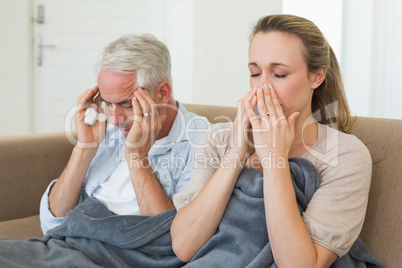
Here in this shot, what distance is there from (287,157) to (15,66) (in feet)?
10.8

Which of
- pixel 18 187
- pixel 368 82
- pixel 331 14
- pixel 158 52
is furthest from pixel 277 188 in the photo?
pixel 331 14

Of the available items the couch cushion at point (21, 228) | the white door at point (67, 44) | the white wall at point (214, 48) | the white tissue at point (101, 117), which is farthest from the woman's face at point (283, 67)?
the white door at point (67, 44)

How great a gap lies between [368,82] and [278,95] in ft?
9.19

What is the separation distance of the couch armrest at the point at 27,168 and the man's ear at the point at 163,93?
0.60 meters

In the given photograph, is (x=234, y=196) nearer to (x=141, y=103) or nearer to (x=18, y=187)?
(x=141, y=103)

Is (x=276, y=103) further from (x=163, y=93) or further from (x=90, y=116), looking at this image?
(x=90, y=116)

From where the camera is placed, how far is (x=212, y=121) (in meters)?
2.07

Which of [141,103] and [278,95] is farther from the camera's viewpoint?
[141,103]

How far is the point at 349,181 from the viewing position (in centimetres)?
131

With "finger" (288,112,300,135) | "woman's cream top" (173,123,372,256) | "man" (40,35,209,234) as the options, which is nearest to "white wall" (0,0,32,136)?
"man" (40,35,209,234)

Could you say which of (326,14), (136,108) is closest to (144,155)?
(136,108)

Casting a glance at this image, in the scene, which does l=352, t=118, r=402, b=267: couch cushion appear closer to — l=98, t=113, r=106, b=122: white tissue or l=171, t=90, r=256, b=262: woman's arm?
l=171, t=90, r=256, b=262: woman's arm

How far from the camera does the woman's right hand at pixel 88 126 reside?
1.89 metres

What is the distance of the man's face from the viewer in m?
1.73
